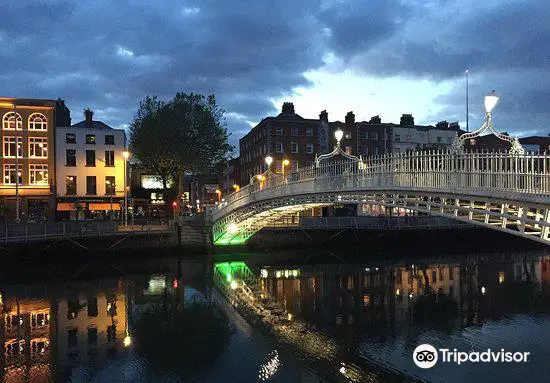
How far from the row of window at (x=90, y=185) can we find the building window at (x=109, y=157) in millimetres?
1418

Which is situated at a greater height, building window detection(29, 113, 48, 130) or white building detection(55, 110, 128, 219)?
building window detection(29, 113, 48, 130)

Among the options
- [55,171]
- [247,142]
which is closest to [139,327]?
[55,171]

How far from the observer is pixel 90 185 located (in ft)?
155

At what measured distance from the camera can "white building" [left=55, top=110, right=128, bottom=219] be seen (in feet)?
152

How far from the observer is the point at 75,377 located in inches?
535

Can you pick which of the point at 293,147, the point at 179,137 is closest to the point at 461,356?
the point at 179,137

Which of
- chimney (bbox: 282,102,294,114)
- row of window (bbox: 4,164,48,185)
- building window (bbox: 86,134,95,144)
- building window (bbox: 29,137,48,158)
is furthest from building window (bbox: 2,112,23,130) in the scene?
chimney (bbox: 282,102,294,114)

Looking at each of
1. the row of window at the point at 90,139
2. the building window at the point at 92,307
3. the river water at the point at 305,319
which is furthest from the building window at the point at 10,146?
the building window at the point at 92,307

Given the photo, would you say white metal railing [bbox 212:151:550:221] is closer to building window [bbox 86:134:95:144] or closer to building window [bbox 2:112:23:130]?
building window [bbox 86:134:95:144]

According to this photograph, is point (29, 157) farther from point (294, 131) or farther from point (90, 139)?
point (294, 131)

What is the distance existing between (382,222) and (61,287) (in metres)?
25.6

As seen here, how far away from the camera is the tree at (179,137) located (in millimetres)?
42531

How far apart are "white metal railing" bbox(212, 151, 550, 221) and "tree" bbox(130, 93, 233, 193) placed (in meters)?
15.4

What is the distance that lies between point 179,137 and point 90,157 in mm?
10973
